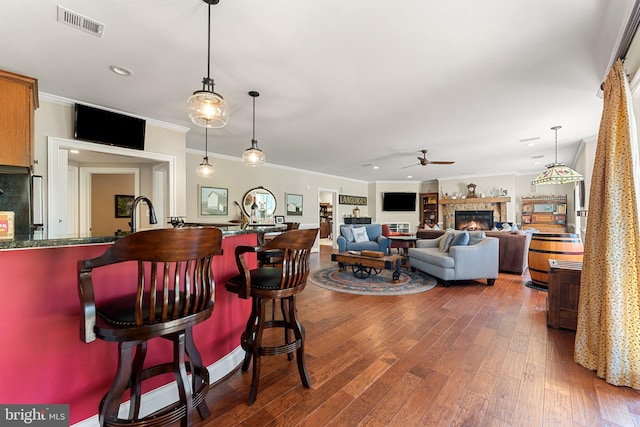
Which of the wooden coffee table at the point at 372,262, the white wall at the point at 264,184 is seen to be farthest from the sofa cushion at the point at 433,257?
the white wall at the point at 264,184

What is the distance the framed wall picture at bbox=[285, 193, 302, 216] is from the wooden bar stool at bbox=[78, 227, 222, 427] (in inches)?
236

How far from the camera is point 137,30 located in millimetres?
1938

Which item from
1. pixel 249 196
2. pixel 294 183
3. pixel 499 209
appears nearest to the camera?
pixel 249 196

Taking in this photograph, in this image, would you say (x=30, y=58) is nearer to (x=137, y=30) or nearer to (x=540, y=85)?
(x=137, y=30)

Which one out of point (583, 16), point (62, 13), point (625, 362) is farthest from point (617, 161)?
point (62, 13)

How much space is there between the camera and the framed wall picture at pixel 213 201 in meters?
5.51

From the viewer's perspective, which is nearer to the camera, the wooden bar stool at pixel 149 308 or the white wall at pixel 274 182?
the wooden bar stool at pixel 149 308

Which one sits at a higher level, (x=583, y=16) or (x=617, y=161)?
(x=583, y=16)

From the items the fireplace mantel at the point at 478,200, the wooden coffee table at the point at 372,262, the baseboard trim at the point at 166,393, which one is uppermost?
the fireplace mantel at the point at 478,200

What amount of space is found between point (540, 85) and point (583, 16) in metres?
1.09

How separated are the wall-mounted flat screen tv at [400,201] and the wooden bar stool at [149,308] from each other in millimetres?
9275

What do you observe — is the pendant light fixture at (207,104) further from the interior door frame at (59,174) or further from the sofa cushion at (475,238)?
the sofa cushion at (475,238)

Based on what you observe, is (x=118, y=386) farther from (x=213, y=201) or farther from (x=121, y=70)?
(x=213, y=201)

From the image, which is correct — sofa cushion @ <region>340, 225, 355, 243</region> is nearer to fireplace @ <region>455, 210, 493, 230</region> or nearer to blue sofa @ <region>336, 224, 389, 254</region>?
blue sofa @ <region>336, 224, 389, 254</region>
